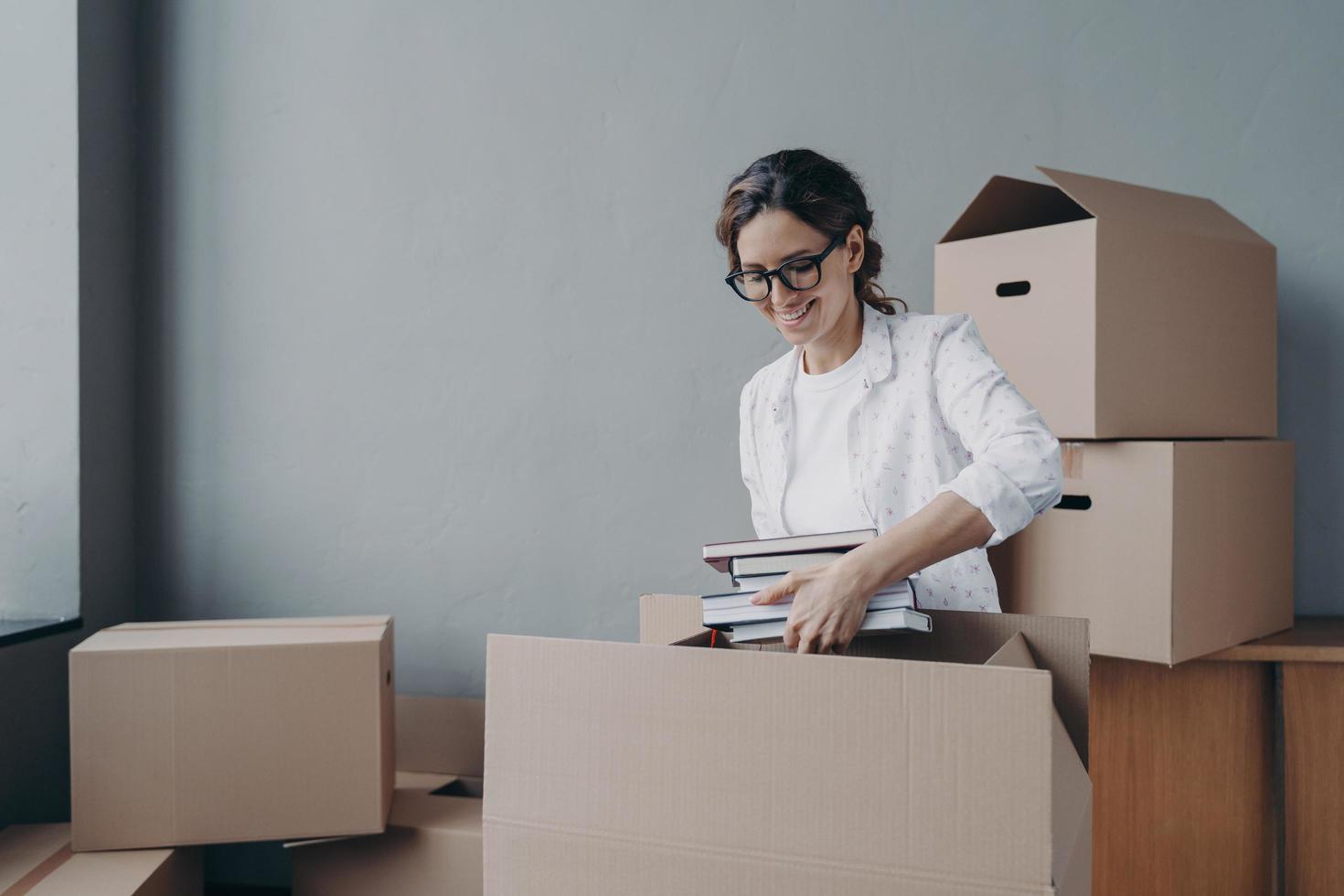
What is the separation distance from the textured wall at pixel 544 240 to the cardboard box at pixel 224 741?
427 millimetres

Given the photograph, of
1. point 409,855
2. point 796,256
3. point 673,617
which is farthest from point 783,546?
point 409,855

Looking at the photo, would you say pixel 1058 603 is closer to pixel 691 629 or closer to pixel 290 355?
pixel 691 629

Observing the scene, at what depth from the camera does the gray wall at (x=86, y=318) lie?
69.5 inches

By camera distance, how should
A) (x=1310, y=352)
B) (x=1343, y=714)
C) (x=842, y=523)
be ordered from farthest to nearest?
(x=1310, y=352), (x=1343, y=714), (x=842, y=523)

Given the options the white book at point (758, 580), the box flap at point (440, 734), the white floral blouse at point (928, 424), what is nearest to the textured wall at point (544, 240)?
the box flap at point (440, 734)

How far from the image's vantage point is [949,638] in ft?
2.84

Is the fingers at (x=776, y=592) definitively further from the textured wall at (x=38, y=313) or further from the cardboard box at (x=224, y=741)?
the textured wall at (x=38, y=313)

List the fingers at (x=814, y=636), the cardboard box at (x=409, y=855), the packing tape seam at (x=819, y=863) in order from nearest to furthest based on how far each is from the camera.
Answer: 1. the packing tape seam at (x=819, y=863)
2. the fingers at (x=814, y=636)
3. the cardboard box at (x=409, y=855)

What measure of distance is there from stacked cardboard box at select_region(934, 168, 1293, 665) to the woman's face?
39cm

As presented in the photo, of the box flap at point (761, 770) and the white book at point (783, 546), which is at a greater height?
the white book at point (783, 546)

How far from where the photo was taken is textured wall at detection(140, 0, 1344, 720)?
1.59 metres

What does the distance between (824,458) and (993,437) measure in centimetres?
25

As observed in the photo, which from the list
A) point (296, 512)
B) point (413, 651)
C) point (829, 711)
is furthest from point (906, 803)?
point (296, 512)

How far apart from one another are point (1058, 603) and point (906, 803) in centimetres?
90
